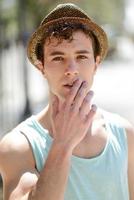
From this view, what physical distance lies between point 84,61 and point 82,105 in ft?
1.12

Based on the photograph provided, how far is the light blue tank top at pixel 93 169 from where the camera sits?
2.54m

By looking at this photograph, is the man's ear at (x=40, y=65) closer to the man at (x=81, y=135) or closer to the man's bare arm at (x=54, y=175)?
the man at (x=81, y=135)

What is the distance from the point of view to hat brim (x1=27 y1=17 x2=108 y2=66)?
2.64 m

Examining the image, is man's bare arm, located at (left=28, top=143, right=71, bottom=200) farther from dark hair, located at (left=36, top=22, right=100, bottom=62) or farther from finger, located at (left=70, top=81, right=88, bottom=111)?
dark hair, located at (left=36, top=22, right=100, bottom=62)

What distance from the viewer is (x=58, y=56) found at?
256 centimetres

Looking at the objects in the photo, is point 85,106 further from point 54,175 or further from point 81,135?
point 54,175

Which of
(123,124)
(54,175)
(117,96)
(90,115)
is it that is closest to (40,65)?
(123,124)

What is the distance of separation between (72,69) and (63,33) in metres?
0.18

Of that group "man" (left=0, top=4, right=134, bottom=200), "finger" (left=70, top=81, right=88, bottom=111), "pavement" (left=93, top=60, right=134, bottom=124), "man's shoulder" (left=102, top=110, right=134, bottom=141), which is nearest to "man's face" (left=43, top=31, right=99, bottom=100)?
"man" (left=0, top=4, right=134, bottom=200)

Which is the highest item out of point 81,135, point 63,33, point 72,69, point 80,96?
point 63,33

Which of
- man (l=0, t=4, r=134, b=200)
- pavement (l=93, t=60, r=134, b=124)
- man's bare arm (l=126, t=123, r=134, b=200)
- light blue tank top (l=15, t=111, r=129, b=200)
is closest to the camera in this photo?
man (l=0, t=4, r=134, b=200)

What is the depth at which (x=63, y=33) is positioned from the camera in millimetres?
2594

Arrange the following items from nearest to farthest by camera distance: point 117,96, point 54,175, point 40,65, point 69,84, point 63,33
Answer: point 54,175 < point 69,84 < point 63,33 < point 40,65 < point 117,96

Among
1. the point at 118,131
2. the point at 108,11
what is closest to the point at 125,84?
the point at 118,131
